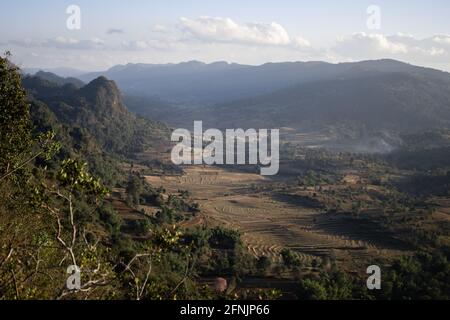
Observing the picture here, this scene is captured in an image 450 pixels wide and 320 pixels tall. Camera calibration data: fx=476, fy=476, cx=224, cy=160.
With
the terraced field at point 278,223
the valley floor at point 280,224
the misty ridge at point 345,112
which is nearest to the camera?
the valley floor at point 280,224

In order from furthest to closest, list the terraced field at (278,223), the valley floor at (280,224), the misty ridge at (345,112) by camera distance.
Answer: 1. the misty ridge at (345,112)
2. the terraced field at (278,223)
3. the valley floor at (280,224)

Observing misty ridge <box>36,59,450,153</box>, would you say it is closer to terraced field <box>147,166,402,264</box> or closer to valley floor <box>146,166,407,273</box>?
terraced field <box>147,166,402,264</box>

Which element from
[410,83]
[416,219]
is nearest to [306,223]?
[416,219]

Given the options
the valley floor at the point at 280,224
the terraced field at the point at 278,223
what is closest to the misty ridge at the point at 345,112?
the terraced field at the point at 278,223

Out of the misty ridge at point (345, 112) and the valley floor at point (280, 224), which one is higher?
the misty ridge at point (345, 112)

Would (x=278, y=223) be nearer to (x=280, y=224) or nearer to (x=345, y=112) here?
(x=280, y=224)

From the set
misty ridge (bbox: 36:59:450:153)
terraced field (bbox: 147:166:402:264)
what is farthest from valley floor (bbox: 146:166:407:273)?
misty ridge (bbox: 36:59:450:153)

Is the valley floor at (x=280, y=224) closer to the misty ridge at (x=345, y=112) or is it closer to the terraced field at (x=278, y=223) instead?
the terraced field at (x=278, y=223)

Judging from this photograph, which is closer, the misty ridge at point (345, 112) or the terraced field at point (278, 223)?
the terraced field at point (278, 223)
